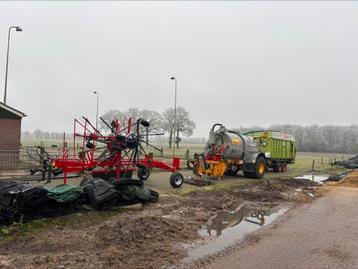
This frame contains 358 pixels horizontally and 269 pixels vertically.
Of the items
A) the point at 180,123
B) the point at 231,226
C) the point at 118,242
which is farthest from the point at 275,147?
the point at 180,123

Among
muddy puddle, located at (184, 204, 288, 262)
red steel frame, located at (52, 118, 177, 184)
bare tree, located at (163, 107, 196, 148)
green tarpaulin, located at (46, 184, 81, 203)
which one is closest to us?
muddy puddle, located at (184, 204, 288, 262)

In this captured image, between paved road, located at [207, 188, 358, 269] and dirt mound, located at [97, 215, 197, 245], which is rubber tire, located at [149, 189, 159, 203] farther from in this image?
paved road, located at [207, 188, 358, 269]

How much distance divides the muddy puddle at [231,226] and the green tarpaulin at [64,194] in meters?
3.05

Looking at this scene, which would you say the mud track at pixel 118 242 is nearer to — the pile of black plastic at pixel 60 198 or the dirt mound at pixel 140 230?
the dirt mound at pixel 140 230

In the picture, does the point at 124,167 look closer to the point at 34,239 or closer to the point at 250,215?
the point at 250,215

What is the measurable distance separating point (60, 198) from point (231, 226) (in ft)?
12.9

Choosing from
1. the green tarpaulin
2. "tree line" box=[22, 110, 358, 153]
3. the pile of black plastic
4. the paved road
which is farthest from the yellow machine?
"tree line" box=[22, 110, 358, 153]

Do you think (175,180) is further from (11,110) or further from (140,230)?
(11,110)

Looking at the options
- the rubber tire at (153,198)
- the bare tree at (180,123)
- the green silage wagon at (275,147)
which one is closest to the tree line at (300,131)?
the bare tree at (180,123)

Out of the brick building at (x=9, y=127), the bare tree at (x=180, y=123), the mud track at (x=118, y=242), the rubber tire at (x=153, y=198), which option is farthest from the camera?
the bare tree at (x=180, y=123)

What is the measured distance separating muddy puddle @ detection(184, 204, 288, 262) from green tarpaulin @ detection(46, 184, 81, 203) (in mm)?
3046

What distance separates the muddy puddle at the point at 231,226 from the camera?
585 cm

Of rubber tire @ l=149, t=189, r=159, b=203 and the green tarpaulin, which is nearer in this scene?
the green tarpaulin

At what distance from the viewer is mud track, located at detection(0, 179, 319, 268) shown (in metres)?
4.99
